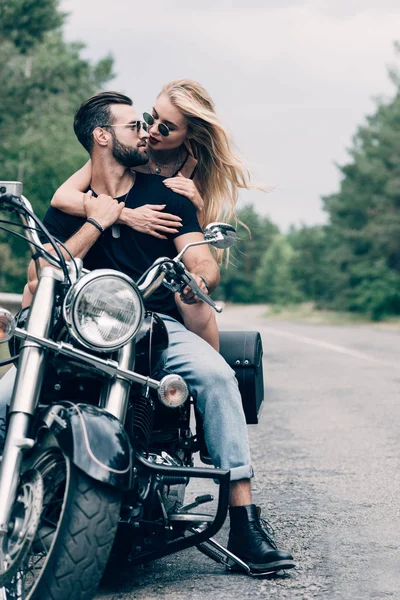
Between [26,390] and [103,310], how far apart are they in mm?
334

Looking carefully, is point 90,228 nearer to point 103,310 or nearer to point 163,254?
point 163,254

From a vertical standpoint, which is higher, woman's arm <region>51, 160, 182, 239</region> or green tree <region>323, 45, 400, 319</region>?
green tree <region>323, 45, 400, 319</region>

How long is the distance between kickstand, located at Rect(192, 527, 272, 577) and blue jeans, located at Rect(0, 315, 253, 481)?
29cm

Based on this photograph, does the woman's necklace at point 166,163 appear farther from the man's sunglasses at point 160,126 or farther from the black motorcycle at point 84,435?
the black motorcycle at point 84,435

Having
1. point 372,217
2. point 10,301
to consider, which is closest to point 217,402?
point 10,301

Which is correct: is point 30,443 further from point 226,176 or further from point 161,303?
point 226,176

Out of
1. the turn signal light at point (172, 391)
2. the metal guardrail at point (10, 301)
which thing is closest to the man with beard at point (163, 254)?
the turn signal light at point (172, 391)

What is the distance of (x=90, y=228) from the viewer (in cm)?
374

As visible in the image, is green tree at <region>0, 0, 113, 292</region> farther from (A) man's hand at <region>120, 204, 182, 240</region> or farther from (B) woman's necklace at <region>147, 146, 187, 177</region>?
(A) man's hand at <region>120, 204, 182, 240</region>

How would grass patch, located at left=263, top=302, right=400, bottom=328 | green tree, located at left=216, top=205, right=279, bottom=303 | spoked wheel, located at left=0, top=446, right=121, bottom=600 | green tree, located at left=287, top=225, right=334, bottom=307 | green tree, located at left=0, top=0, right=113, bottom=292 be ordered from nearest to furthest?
spoked wheel, located at left=0, top=446, right=121, bottom=600, green tree, located at left=0, top=0, right=113, bottom=292, grass patch, located at left=263, top=302, right=400, bottom=328, green tree, located at left=287, top=225, right=334, bottom=307, green tree, located at left=216, top=205, right=279, bottom=303

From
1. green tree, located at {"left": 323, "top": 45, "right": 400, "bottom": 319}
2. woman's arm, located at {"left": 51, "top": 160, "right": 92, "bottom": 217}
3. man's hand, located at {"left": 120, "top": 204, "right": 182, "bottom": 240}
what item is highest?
green tree, located at {"left": 323, "top": 45, "right": 400, "bottom": 319}

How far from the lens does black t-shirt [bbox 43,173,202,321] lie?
12.8ft

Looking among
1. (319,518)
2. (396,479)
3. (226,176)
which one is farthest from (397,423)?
(226,176)

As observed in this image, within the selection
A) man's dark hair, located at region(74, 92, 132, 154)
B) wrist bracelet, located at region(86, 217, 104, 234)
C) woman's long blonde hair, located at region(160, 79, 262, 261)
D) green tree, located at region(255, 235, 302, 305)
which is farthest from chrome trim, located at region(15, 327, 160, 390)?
green tree, located at region(255, 235, 302, 305)
